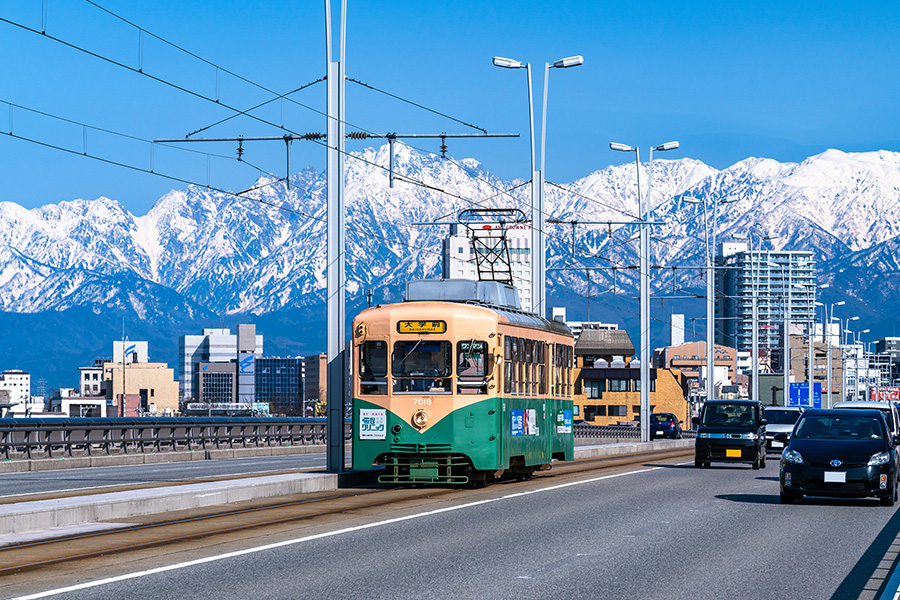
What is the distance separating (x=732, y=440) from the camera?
35000mm

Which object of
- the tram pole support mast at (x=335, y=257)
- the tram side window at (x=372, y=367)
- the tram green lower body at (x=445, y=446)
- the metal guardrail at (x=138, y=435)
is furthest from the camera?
the metal guardrail at (x=138, y=435)

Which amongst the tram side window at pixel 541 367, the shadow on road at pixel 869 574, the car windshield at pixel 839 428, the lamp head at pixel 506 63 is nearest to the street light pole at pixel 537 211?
the lamp head at pixel 506 63

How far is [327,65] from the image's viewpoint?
83.9 feet

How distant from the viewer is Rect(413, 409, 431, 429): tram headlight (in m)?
23.7

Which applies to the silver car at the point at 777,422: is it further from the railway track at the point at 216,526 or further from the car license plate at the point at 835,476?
the car license plate at the point at 835,476

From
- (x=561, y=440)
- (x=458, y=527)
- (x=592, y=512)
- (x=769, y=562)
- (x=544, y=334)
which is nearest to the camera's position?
(x=769, y=562)

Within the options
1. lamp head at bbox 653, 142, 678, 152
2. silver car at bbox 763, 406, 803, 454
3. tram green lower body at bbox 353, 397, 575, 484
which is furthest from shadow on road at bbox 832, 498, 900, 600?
lamp head at bbox 653, 142, 678, 152

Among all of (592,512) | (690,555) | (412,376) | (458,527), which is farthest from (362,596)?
(412,376)

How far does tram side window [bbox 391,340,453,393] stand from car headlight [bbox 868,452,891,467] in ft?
23.5

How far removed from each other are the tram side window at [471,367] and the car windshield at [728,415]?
13463 millimetres

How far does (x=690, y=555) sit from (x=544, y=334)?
45.6ft

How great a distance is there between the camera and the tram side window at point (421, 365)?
78.7ft

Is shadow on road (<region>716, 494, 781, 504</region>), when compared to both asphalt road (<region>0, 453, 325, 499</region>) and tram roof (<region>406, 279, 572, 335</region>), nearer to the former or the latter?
tram roof (<region>406, 279, 572, 335</region>)

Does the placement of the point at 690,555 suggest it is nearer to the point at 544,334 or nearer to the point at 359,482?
the point at 359,482
